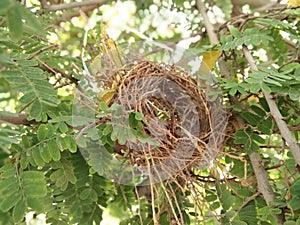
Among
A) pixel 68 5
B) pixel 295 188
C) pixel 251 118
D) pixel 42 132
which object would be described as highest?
pixel 68 5

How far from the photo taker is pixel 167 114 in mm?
1025

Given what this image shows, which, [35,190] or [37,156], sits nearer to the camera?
[35,190]

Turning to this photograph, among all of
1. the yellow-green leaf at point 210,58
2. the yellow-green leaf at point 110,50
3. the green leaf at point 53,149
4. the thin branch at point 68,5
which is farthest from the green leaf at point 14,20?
the thin branch at point 68,5

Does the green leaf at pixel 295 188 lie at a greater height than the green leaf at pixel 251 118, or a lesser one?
lesser

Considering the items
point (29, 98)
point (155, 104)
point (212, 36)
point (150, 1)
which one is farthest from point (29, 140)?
point (150, 1)

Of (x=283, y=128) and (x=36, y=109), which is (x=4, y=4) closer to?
(x=36, y=109)

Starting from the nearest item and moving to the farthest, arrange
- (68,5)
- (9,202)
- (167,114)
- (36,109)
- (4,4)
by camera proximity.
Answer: (4,4), (9,202), (36,109), (167,114), (68,5)

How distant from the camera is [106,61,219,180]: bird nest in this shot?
3.25 ft

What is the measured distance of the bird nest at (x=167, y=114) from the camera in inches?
39.0

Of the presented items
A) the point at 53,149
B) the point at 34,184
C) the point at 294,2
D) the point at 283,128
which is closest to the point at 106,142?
the point at 53,149

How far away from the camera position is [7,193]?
79 centimetres

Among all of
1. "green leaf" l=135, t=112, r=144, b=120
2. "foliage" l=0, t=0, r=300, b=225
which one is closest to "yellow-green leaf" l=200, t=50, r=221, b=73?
"foliage" l=0, t=0, r=300, b=225

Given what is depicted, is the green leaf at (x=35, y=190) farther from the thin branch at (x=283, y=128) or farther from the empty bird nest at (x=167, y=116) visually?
the thin branch at (x=283, y=128)

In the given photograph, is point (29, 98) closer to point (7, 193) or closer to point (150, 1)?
point (7, 193)
